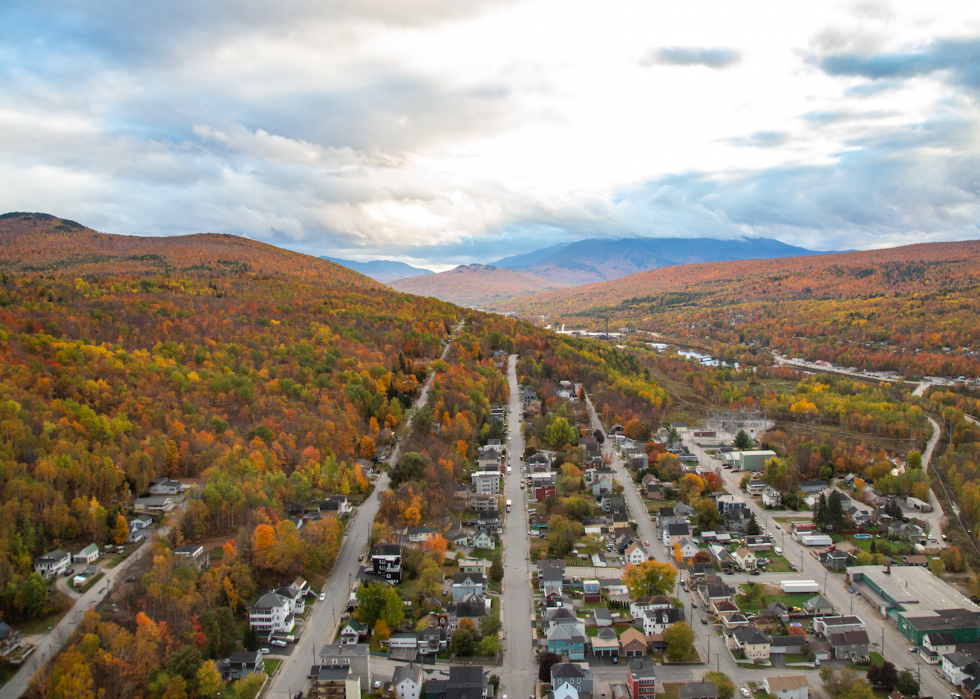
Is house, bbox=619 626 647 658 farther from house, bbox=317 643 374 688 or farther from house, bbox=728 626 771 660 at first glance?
house, bbox=317 643 374 688

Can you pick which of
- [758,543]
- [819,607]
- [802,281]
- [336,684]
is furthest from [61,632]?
[802,281]

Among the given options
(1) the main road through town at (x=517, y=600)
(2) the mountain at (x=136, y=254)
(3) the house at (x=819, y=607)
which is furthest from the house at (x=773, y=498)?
(2) the mountain at (x=136, y=254)

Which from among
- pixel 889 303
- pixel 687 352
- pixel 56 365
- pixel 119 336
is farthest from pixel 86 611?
pixel 889 303

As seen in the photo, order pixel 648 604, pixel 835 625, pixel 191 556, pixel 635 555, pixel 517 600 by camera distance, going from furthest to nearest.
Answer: pixel 635 555 → pixel 517 600 → pixel 191 556 → pixel 648 604 → pixel 835 625

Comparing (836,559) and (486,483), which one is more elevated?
(486,483)

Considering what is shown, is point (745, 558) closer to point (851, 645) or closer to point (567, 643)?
point (851, 645)

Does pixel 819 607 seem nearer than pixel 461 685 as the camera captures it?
No

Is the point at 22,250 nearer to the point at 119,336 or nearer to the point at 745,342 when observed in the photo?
the point at 119,336
